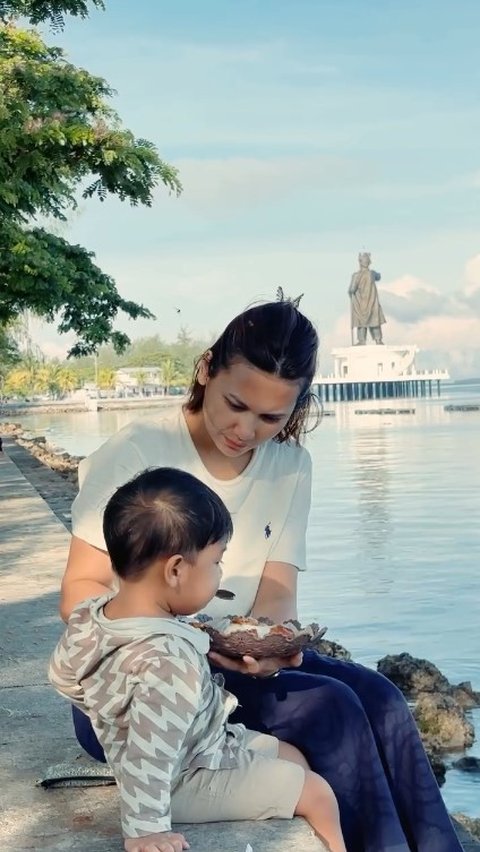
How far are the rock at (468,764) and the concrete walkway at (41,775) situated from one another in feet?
6.64

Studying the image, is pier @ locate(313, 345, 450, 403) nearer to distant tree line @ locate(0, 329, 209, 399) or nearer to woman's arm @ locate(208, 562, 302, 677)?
distant tree line @ locate(0, 329, 209, 399)

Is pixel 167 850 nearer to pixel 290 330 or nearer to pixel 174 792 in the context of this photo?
pixel 174 792

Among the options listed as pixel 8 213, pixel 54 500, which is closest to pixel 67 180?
pixel 8 213

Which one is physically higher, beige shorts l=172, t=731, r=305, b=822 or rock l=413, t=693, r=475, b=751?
beige shorts l=172, t=731, r=305, b=822

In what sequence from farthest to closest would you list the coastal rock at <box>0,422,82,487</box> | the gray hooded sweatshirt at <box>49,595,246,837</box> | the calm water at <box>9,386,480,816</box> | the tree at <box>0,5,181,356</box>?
1. the coastal rock at <box>0,422,82,487</box>
2. the tree at <box>0,5,181,356</box>
3. the calm water at <box>9,386,480,816</box>
4. the gray hooded sweatshirt at <box>49,595,246,837</box>

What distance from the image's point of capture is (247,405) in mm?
3033

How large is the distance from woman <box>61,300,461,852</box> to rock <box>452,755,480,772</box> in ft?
10.8

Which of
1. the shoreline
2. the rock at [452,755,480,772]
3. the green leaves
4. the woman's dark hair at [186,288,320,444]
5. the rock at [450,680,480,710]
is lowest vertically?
the shoreline

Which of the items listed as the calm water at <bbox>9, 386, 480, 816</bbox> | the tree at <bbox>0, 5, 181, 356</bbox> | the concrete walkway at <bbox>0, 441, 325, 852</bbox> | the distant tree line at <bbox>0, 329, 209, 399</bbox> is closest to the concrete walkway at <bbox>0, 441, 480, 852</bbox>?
the concrete walkway at <bbox>0, 441, 325, 852</bbox>

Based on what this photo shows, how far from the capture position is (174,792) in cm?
276

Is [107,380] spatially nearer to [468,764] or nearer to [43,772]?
[468,764]

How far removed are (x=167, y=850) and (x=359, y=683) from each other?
2.06 ft

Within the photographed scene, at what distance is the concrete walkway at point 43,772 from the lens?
9.29 feet

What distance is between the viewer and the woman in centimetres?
286
